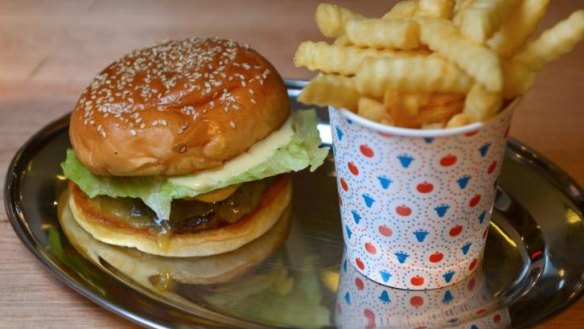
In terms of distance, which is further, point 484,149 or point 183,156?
point 183,156

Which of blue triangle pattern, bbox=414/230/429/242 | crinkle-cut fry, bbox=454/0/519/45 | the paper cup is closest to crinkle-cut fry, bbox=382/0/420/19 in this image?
crinkle-cut fry, bbox=454/0/519/45

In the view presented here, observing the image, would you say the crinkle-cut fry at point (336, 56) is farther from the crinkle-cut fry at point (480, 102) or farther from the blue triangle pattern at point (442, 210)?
the blue triangle pattern at point (442, 210)

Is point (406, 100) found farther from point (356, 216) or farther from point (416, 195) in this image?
point (356, 216)

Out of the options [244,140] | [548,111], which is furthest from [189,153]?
[548,111]

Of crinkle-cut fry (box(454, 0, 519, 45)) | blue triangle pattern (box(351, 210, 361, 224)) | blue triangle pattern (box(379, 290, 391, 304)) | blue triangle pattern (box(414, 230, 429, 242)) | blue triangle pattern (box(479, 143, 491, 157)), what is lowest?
blue triangle pattern (box(379, 290, 391, 304))

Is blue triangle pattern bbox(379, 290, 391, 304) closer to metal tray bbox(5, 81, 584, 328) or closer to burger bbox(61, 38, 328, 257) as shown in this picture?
metal tray bbox(5, 81, 584, 328)

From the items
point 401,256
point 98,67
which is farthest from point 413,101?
point 98,67

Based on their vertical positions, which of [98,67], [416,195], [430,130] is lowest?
[98,67]
